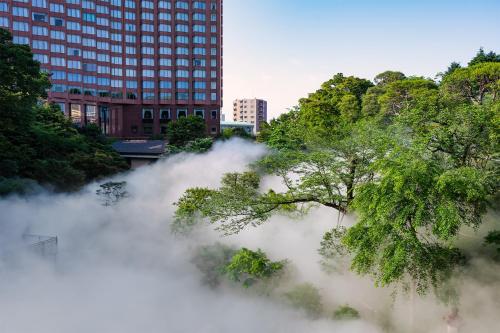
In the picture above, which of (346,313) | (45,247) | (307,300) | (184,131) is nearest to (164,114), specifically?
(184,131)

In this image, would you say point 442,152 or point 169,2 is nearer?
point 442,152

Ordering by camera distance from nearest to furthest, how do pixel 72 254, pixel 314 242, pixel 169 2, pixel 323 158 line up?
pixel 323 158 < pixel 314 242 < pixel 72 254 < pixel 169 2

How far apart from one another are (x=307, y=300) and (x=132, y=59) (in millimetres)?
76626

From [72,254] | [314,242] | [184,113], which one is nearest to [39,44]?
[184,113]

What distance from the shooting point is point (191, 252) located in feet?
86.9

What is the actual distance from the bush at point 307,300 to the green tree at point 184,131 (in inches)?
1905

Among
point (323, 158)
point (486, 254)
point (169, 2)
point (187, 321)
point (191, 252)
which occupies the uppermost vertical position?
point (169, 2)

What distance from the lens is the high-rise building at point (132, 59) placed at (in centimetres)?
7662

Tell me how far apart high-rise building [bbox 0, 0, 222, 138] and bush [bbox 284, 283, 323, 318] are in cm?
6935

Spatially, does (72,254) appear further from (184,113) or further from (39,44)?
(184,113)

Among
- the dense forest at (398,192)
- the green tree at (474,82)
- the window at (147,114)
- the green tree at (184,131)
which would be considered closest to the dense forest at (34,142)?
the dense forest at (398,192)

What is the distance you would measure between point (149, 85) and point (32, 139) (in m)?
53.0

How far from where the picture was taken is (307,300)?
20469 mm

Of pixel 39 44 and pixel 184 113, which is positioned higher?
pixel 39 44
